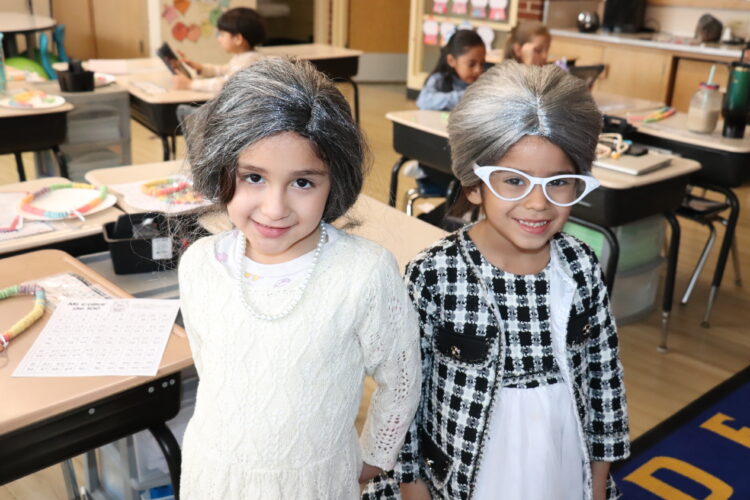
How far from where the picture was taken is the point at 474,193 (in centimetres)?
121

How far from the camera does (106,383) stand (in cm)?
126

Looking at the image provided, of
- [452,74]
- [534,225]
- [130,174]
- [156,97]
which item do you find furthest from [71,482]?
[452,74]

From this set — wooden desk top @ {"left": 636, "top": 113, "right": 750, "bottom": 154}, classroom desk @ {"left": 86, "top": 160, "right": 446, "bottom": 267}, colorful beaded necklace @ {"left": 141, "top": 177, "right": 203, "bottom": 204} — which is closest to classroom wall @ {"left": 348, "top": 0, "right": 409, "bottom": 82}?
wooden desk top @ {"left": 636, "top": 113, "right": 750, "bottom": 154}

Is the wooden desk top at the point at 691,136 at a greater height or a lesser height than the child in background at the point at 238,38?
lesser

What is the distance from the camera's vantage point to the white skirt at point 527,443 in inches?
45.5

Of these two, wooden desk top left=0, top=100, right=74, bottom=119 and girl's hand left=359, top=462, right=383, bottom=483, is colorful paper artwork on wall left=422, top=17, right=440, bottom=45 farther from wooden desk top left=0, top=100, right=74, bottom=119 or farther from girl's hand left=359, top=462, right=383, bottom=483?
girl's hand left=359, top=462, right=383, bottom=483

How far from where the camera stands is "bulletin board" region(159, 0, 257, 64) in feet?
22.5

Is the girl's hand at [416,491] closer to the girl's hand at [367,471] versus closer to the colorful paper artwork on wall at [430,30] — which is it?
the girl's hand at [367,471]

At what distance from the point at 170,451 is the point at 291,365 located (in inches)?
19.4

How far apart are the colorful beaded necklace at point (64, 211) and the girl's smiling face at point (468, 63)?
191 cm

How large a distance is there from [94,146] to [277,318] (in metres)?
2.80

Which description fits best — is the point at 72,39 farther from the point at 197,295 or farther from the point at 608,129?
the point at 197,295

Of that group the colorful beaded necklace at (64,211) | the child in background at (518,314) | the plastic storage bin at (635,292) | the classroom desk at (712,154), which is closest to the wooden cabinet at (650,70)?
the classroom desk at (712,154)

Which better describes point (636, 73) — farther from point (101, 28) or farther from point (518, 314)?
point (101, 28)
